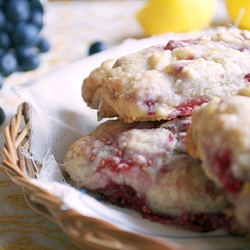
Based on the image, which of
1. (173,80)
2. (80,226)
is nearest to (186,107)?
(173,80)

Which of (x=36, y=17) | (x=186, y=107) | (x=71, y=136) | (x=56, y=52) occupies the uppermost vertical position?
(x=186, y=107)

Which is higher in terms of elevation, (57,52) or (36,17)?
(36,17)

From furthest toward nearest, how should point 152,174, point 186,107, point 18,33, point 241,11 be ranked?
point 18,33
point 241,11
point 186,107
point 152,174

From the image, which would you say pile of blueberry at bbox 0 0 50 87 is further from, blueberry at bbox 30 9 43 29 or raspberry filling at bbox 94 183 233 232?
raspberry filling at bbox 94 183 233 232

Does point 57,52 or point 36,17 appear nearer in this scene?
point 36,17

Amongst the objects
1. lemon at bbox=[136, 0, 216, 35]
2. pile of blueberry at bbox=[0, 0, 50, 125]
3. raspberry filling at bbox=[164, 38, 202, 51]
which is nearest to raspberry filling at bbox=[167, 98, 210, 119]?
raspberry filling at bbox=[164, 38, 202, 51]

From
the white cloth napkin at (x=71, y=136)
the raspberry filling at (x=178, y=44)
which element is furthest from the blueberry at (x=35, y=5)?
the raspberry filling at (x=178, y=44)

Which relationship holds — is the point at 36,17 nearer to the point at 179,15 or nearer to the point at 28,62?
the point at 28,62
